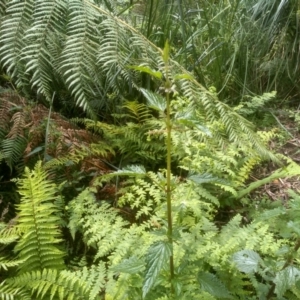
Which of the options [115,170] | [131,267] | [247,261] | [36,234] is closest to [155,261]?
[131,267]

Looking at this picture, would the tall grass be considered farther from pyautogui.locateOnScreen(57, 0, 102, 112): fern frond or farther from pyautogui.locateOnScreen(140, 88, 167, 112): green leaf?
pyautogui.locateOnScreen(140, 88, 167, 112): green leaf

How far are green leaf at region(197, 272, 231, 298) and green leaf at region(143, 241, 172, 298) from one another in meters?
0.21

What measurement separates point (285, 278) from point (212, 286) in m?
0.20

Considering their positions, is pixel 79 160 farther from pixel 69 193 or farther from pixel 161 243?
pixel 161 243

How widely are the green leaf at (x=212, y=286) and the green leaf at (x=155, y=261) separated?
0.21 m

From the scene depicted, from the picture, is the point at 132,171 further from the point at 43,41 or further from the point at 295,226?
the point at 43,41

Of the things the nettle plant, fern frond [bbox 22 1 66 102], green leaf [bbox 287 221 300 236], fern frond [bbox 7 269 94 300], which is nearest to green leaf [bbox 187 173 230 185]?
the nettle plant

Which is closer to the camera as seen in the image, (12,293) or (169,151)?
(169,151)

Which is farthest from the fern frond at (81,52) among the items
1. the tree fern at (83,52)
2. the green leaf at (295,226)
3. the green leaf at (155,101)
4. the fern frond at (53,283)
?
the green leaf at (295,226)

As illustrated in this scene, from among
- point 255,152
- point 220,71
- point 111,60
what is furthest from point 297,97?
point 111,60

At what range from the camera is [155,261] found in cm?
102

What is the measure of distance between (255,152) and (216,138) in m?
0.18

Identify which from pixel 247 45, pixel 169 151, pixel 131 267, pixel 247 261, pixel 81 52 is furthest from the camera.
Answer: pixel 247 45

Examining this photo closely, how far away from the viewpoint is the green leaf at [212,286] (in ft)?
3.75
